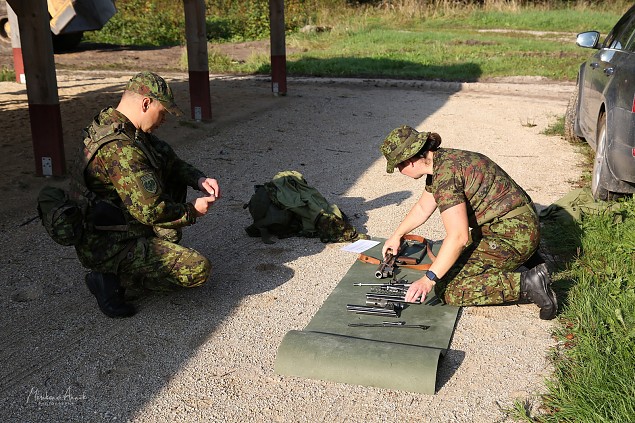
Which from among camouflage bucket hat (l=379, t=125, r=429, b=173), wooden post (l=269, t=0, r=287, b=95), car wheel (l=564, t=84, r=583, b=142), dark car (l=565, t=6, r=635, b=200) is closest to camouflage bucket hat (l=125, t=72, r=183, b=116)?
camouflage bucket hat (l=379, t=125, r=429, b=173)

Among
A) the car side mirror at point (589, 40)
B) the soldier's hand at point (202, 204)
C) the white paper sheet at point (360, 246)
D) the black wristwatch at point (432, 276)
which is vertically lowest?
the white paper sheet at point (360, 246)

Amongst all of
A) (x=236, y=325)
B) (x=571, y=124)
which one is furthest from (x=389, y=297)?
(x=571, y=124)

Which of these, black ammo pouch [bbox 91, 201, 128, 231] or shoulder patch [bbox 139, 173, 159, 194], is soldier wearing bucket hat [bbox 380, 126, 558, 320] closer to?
shoulder patch [bbox 139, 173, 159, 194]

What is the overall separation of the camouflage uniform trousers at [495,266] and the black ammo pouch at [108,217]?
208 cm

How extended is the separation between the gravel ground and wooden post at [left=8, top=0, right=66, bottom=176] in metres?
0.33

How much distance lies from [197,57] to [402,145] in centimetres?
684

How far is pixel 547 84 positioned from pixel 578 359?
38.3 feet

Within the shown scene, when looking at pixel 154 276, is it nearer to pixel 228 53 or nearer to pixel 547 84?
pixel 547 84

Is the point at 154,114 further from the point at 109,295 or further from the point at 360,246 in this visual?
the point at 360,246

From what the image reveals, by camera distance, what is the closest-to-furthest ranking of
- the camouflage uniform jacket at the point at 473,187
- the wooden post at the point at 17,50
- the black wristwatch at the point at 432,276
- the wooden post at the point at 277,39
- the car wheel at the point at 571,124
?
1. the black wristwatch at the point at 432,276
2. the camouflage uniform jacket at the point at 473,187
3. the car wheel at the point at 571,124
4. the wooden post at the point at 277,39
5. the wooden post at the point at 17,50

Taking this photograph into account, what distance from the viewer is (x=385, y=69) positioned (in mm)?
15883

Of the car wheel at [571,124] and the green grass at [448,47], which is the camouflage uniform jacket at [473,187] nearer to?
the car wheel at [571,124]

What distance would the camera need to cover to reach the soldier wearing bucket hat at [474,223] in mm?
3920

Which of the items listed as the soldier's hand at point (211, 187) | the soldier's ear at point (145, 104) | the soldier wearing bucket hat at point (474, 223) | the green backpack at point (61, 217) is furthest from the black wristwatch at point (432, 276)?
the green backpack at point (61, 217)
